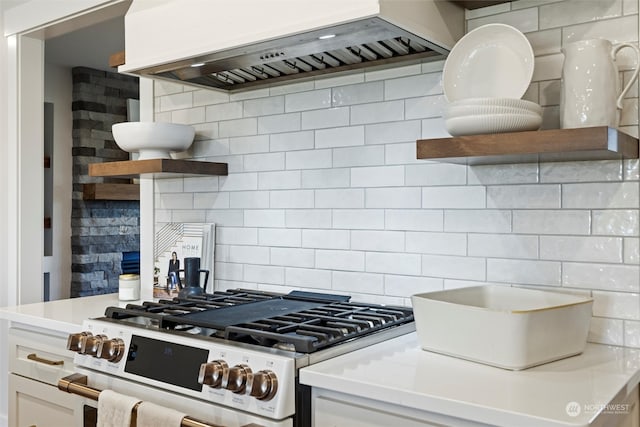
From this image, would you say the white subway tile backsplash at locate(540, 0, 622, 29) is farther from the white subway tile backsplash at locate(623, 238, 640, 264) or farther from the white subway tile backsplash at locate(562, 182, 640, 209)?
the white subway tile backsplash at locate(623, 238, 640, 264)

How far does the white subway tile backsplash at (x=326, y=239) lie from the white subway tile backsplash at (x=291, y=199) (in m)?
0.11

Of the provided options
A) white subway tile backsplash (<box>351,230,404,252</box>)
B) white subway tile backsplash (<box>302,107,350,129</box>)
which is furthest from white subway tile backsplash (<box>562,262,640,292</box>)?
white subway tile backsplash (<box>302,107,350,129</box>)

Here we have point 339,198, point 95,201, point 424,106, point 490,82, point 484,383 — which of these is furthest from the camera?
point 95,201

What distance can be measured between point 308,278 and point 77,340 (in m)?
0.85

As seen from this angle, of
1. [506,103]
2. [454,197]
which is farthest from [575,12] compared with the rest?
[454,197]

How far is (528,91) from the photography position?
181 cm

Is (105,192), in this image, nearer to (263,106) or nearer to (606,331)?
(263,106)

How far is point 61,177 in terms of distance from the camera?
5148 mm

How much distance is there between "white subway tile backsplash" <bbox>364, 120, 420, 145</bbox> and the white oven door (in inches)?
40.8

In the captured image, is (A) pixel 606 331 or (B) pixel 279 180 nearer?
(A) pixel 606 331

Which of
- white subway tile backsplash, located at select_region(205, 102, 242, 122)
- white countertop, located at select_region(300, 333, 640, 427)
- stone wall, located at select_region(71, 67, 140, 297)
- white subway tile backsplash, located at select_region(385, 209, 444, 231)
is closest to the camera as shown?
white countertop, located at select_region(300, 333, 640, 427)

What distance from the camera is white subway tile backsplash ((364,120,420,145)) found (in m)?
2.02

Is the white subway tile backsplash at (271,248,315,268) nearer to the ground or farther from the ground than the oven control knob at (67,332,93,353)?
farther from the ground

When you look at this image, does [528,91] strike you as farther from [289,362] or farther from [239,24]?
[289,362]
